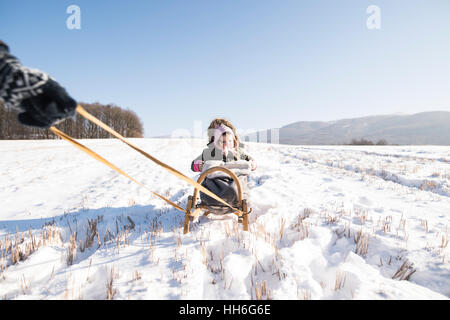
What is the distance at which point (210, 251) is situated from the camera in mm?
2004

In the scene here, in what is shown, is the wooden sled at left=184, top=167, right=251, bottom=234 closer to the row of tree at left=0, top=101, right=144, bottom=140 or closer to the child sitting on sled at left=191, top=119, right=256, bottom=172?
the child sitting on sled at left=191, top=119, right=256, bottom=172

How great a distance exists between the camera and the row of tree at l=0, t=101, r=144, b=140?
26.9 m

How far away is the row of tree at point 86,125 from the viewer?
88.2ft

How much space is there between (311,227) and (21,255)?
10.9 feet

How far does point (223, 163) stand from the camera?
2.62 m

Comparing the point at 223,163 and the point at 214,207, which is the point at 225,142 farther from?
the point at 214,207

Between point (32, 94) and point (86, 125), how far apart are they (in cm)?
4072

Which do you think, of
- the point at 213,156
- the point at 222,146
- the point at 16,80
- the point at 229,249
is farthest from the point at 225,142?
the point at 16,80

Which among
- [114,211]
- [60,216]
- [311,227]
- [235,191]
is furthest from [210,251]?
[60,216]

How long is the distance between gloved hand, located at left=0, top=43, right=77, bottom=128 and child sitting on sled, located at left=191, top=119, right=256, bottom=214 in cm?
171

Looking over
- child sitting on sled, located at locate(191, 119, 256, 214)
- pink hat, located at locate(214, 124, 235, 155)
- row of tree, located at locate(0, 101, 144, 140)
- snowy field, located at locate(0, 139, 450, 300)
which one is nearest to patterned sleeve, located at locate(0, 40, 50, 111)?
snowy field, located at locate(0, 139, 450, 300)

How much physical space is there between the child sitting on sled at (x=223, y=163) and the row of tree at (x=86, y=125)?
31177 mm
